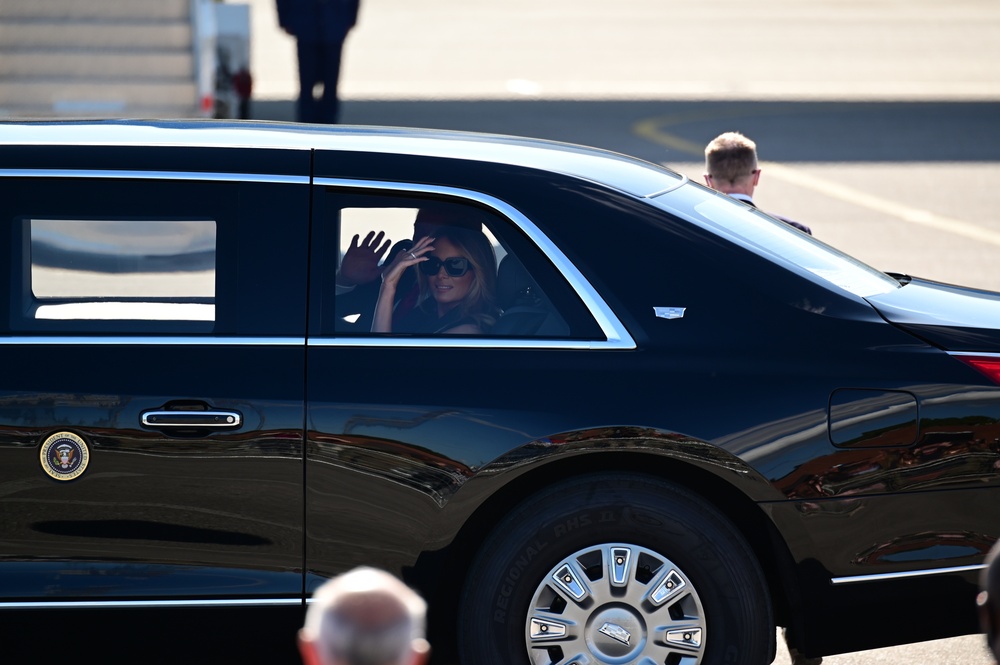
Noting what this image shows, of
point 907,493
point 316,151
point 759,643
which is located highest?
point 316,151

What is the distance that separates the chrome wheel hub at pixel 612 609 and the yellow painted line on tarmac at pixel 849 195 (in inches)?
345

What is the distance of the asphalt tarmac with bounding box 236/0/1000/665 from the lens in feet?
40.6

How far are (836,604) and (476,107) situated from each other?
15.3 m

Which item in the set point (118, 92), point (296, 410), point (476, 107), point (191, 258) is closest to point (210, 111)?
point (118, 92)

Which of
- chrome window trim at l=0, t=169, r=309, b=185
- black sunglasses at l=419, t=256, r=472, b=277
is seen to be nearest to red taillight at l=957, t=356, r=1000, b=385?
black sunglasses at l=419, t=256, r=472, b=277

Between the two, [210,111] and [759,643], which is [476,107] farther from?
[759,643]

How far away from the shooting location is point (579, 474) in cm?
368

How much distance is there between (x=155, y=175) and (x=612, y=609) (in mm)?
1671

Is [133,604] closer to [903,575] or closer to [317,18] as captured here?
[903,575]

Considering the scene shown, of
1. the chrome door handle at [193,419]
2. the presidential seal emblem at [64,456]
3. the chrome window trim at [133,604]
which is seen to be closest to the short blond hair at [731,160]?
the chrome door handle at [193,419]

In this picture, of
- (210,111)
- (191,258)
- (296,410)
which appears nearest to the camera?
(296,410)

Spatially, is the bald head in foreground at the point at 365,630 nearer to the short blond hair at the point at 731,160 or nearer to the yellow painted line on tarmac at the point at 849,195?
the short blond hair at the point at 731,160

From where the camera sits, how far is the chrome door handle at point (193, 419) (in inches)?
141

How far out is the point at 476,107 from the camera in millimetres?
18500
